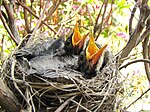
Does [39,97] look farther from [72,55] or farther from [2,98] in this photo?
[72,55]

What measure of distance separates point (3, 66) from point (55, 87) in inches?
7.7

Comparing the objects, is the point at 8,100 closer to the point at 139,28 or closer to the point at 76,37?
the point at 76,37

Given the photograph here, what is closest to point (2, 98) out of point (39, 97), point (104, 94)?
point (39, 97)

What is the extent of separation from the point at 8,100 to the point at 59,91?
116 mm

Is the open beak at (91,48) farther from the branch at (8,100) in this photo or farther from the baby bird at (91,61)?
the branch at (8,100)

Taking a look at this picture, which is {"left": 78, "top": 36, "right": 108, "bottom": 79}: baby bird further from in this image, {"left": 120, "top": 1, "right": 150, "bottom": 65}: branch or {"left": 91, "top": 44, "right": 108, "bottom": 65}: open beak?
{"left": 120, "top": 1, "right": 150, "bottom": 65}: branch

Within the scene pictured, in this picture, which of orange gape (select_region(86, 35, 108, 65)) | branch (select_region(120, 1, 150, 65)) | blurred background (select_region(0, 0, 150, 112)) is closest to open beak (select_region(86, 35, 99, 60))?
orange gape (select_region(86, 35, 108, 65))

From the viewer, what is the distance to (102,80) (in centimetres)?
82

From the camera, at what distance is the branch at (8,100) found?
709 mm

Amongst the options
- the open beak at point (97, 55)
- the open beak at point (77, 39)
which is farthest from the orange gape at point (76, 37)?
the open beak at point (97, 55)

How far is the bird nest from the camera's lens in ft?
2.49

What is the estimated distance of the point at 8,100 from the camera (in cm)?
73

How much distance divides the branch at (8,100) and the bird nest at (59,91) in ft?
0.05

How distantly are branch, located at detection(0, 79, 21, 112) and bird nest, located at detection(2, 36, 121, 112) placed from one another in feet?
0.05
